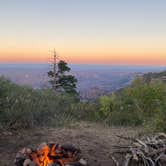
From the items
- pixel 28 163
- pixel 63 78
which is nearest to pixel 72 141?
pixel 28 163

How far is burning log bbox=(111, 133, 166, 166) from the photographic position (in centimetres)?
770

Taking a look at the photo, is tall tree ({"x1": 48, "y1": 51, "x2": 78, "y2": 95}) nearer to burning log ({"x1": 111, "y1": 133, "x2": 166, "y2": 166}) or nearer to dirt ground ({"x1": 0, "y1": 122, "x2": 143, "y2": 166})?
dirt ground ({"x1": 0, "y1": 122, "x2": 143, "y2": 166})

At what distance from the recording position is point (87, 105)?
14867mm

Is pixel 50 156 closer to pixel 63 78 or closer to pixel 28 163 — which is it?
pixel 28 163

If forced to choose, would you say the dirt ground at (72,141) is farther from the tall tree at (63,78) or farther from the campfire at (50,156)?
the tall tree at (63,78)

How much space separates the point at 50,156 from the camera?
294 inches

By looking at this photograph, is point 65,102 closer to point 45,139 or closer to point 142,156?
point 45,139

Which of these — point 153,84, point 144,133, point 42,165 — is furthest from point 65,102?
point 42,165

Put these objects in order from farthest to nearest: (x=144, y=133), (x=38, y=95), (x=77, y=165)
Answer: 1. (x=38, y=95)
2. (x=144, y=133)
3. (x=77, y=165)

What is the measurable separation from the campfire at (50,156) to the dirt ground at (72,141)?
0.30 m

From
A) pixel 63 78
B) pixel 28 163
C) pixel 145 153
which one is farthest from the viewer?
pixel 63 78

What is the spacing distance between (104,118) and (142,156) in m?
5.92

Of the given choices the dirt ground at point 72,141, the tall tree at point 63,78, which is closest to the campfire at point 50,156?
the dirt ground at point 72,141

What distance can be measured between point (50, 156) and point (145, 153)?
68.8 inches
